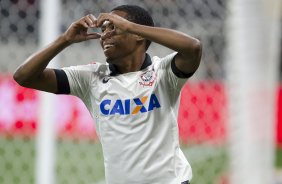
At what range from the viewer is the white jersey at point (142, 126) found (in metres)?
3.31

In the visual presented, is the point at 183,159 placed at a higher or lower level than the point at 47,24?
lower

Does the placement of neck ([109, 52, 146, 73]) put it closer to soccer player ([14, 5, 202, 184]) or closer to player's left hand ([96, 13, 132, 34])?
soccer player ([14, 5, 202, 184])

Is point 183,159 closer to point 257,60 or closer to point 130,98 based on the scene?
point 130,98

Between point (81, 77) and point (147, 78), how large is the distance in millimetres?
292

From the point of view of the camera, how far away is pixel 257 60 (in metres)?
3.11

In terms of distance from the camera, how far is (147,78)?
3369 mm

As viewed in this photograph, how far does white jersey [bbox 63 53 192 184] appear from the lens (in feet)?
10.9

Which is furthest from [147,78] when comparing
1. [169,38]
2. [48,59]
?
[48,59]

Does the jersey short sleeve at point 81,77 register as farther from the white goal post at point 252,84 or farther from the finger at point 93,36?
the white goal post at point 252,84

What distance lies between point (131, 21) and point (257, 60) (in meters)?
0.54

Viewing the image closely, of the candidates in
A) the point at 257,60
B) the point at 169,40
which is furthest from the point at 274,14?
the point at 169,40

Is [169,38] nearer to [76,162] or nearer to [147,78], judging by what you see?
[147,78]

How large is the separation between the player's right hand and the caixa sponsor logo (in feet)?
0.85

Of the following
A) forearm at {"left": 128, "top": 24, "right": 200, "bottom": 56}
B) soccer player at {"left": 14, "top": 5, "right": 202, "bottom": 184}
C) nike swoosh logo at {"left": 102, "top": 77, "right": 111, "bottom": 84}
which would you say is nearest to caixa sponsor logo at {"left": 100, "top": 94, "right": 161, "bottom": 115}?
soccer player at {"left": 14, "top": 5, "right": 202, "bottom": 184}
